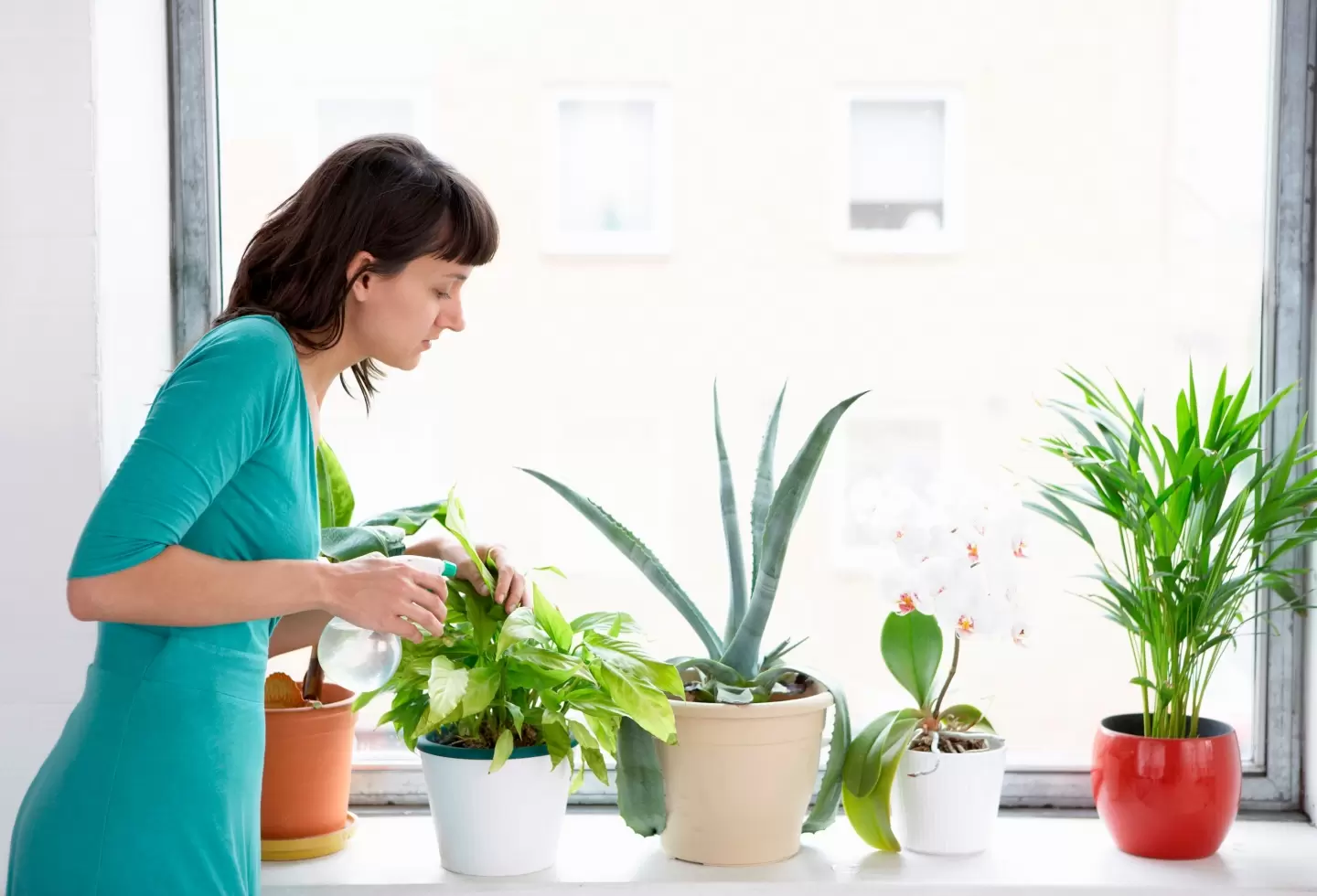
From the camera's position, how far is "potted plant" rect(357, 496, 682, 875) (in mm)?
1369

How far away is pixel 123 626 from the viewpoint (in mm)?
1063

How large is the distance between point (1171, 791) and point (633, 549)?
731 mm

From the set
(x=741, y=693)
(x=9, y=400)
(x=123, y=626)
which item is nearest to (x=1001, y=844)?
(x=741, y=693)

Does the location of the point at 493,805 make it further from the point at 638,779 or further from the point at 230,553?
the point at 230,553

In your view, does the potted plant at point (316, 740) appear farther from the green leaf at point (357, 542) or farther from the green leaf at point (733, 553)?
the green leaf at point (733, 553)

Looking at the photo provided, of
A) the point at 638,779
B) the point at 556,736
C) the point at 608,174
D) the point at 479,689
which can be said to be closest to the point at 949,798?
the point at 638,779

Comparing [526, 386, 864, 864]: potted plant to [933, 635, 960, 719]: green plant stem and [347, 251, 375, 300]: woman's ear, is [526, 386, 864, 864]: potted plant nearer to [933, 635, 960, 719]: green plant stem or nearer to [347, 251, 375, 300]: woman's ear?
[933, 635, 960, 719]: green plant stem

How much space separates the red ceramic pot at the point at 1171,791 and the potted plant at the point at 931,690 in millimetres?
147

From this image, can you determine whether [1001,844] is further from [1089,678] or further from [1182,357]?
[1182,357]

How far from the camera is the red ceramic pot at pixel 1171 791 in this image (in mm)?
1486

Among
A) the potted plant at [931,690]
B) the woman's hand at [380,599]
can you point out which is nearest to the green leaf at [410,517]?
the woman's hand at [380,599]

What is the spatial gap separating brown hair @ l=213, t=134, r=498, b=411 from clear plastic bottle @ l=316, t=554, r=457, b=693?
0.88ft

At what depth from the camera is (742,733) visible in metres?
1.44

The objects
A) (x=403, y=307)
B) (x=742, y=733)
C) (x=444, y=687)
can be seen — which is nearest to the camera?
(x=403, y=307)
